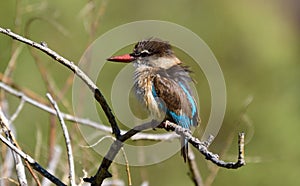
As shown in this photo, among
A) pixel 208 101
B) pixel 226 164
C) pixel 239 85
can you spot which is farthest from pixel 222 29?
pixel 226 164

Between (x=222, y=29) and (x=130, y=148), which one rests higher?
(x=222, y=29)

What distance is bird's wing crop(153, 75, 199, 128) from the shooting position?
2430 millimetres

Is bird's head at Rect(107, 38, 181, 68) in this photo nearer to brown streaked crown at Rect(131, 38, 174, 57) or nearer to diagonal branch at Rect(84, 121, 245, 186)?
brown streaked crown at Rect(131, 38, 174, 57)

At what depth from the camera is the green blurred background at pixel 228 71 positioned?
5.02 m

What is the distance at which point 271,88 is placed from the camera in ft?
22.4

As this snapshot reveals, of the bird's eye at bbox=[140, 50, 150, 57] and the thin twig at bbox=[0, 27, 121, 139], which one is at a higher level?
the bird's eye at bbox=[140, 50, 150, 57]

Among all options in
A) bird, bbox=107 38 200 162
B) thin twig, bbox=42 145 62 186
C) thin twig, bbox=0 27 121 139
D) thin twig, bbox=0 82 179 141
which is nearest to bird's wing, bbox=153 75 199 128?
bird, bbox=107 38 200 162

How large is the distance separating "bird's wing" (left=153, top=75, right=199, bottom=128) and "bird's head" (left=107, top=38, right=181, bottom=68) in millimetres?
130

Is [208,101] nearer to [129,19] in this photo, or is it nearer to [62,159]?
[129,19]

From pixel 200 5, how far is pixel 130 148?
5.40 m

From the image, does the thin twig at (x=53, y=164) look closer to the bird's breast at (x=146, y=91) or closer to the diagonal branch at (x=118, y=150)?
the bird's breast at (x=146, y=91)

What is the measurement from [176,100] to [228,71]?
468 cm

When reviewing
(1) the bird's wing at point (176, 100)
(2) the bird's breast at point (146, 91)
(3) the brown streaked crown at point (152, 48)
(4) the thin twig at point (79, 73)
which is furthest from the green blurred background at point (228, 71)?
(4) the thin twig at point (79, 73)

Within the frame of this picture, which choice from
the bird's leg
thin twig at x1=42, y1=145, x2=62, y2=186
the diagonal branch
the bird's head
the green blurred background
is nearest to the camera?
the diagonal branch
